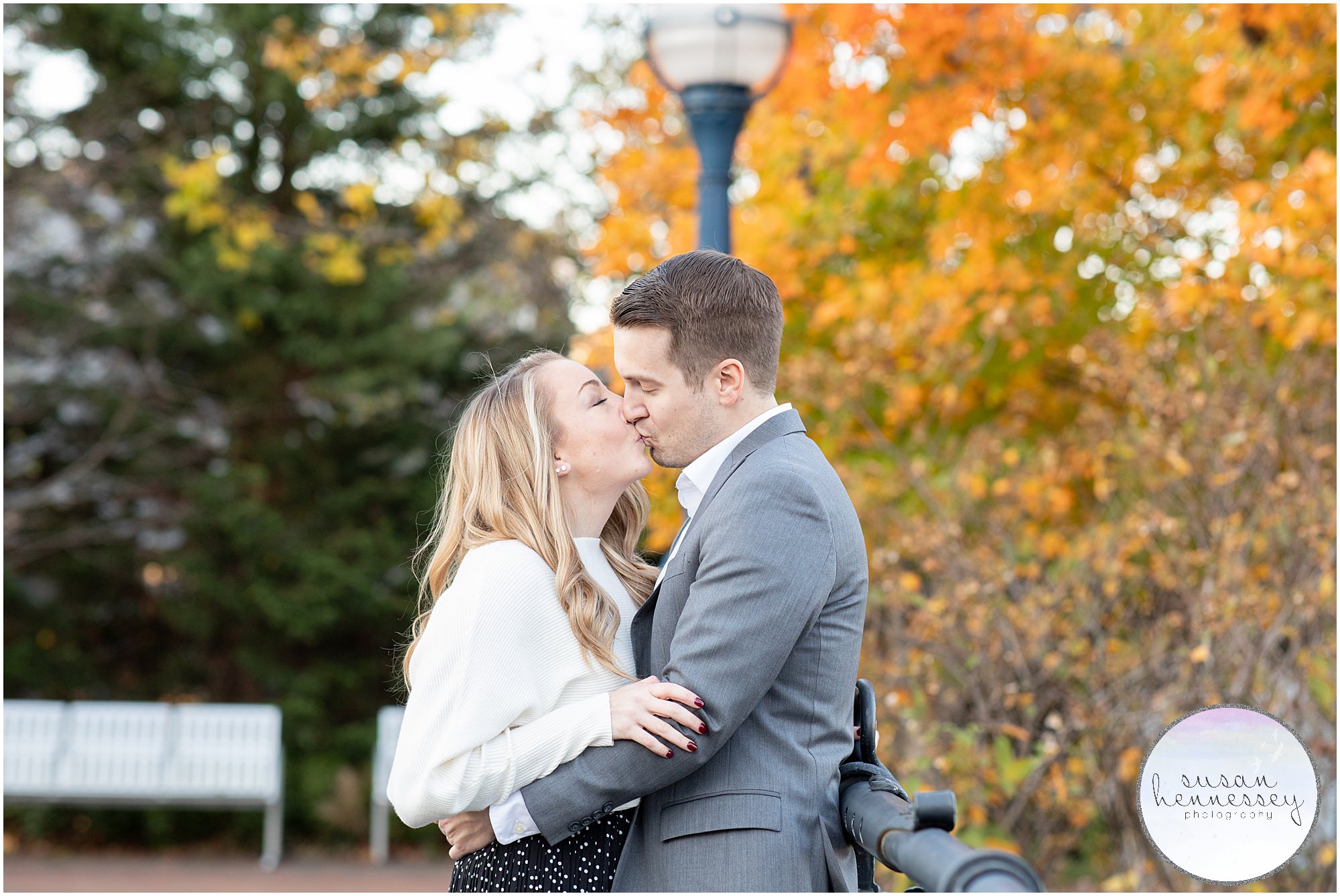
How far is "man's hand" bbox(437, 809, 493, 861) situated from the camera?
7.60ft

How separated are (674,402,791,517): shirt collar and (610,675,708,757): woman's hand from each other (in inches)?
14.6

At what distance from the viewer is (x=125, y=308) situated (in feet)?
35.2

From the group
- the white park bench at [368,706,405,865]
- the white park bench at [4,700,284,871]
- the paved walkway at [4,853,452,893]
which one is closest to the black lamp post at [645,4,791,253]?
the white park bench at [368,706,405,865]

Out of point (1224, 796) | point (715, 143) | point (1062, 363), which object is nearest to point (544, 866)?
point (1224, 796)

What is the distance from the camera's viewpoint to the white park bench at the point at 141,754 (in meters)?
9.67

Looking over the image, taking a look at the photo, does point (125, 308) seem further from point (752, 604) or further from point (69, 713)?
point (752, 604)

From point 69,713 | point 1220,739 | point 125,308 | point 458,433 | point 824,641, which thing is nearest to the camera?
point 1220,739

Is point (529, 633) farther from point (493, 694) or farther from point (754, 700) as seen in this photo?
point (754, 700)

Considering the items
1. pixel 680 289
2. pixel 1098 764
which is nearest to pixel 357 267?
pixel 1098 764

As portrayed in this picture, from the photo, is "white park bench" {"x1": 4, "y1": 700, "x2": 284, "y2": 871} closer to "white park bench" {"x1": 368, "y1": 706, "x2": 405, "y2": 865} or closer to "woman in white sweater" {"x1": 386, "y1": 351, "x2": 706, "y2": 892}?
"white park bench" {"x1": 368, "y1": 706, "x2": 405, "y2": 865}

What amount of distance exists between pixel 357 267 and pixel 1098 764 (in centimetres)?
639

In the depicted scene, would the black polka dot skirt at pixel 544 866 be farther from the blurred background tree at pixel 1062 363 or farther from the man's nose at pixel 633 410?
the blurred background tree at pixel 1062 363

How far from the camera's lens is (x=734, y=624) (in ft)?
6.71

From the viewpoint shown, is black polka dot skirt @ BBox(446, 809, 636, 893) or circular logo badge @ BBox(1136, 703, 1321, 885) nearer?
circular logo badge @ BBox(1136, 703, 1321, 885)
